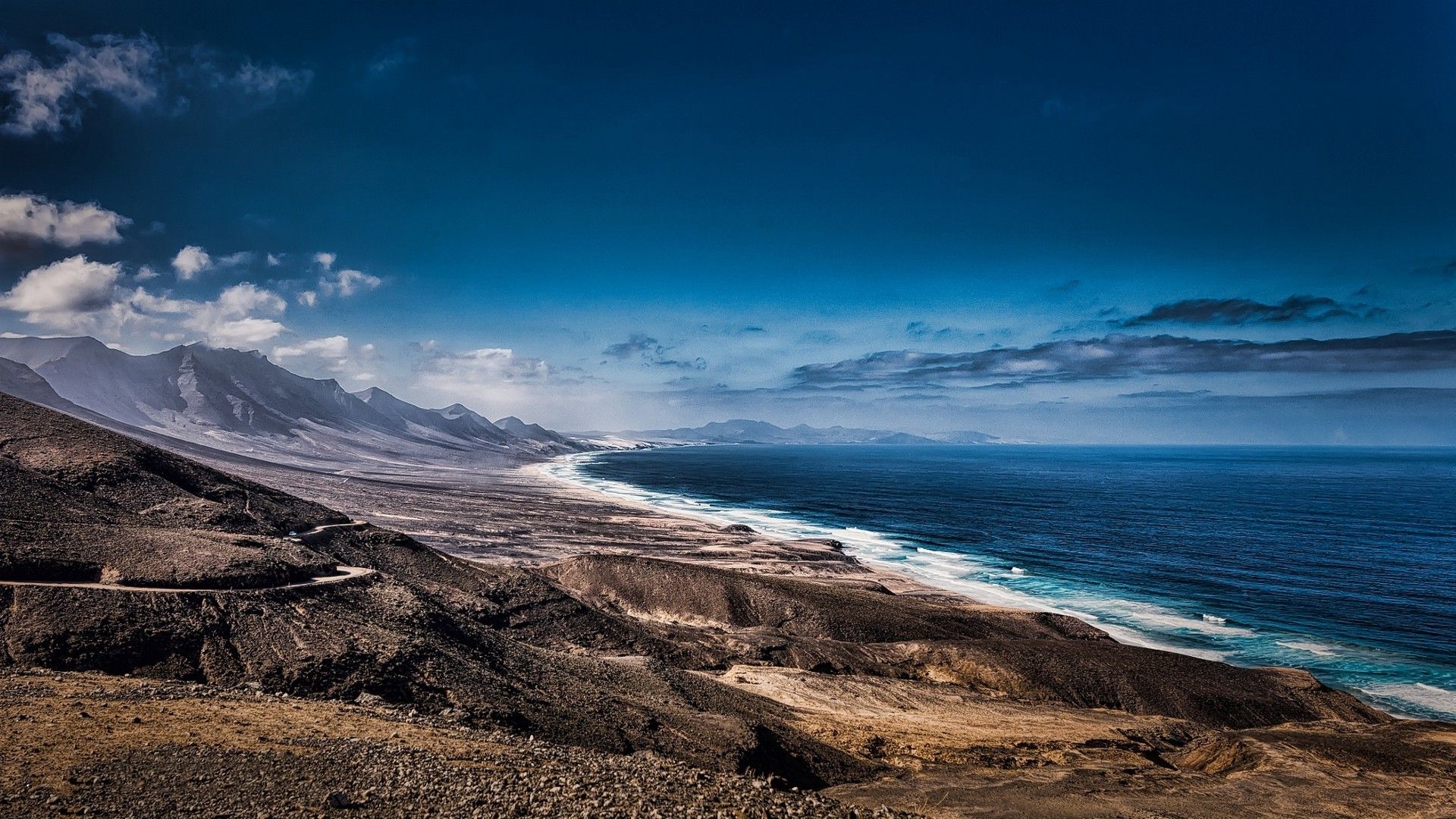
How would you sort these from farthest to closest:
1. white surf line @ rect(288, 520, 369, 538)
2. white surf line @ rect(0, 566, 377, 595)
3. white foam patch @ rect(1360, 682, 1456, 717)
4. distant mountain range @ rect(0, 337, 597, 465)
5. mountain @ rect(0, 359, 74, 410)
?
distant mountain range @ rect(0, 337, 597, 465)
mountain @ rect(0, 359, 74, 410)
white surf line @ rect(288, 520, 369, 538)
white foam patch @ rect(1360, 682, 1456, 717)
white surf line @ rect(0, 566, 377, 595)

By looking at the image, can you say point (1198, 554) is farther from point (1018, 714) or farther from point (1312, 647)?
point (1018, 714)

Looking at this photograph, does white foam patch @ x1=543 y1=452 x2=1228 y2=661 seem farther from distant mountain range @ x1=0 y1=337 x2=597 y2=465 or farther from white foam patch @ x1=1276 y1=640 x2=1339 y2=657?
distant mountain range @ x1=0 y1=337 x2=597 y2=465

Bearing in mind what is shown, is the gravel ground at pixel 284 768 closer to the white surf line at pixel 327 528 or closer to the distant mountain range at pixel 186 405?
the white surf line at pixel 327 528

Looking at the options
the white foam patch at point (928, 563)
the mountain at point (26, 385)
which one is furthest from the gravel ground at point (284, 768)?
the mountain at point (26, 385)

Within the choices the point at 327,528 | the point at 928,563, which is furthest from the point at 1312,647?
the point at 327,528

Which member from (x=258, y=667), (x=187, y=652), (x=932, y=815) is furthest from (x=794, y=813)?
(x=187, y=652)

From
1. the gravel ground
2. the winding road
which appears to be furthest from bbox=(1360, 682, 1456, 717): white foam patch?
the winding road

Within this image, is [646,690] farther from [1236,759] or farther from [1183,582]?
[1183,582]
